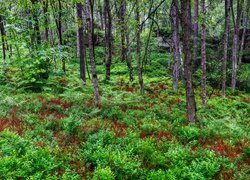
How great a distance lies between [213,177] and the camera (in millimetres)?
6242

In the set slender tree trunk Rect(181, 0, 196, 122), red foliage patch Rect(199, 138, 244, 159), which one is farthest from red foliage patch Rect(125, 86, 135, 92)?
red foliage patch Rect(199, 138, 244, 159)

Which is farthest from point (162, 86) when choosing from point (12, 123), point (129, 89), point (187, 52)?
point (12, 123)

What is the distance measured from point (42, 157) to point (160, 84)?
1568 centimetres

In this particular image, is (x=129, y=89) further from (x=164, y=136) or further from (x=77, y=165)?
(x=77, y=165)

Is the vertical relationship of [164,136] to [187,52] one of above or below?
below

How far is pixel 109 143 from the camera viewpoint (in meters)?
7.59

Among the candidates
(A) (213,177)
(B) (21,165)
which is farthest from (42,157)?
(A) (213,177)

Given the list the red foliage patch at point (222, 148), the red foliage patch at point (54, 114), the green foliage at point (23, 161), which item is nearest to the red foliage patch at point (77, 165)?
the green foliage at point (23, 161)

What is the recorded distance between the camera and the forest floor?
19.4 feet

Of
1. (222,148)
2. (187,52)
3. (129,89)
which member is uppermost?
(187,52)

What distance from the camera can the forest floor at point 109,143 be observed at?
5902 mm

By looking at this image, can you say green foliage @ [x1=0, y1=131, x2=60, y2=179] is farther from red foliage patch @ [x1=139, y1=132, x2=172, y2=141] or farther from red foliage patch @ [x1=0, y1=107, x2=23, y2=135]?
red foliage patch @ [x1=139, y1=132, x2=172, y2=141]

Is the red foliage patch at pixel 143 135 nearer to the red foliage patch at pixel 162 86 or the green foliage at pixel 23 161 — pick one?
the green foliage at pixel 23 161

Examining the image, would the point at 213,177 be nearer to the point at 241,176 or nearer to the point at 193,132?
the point at 241,176
